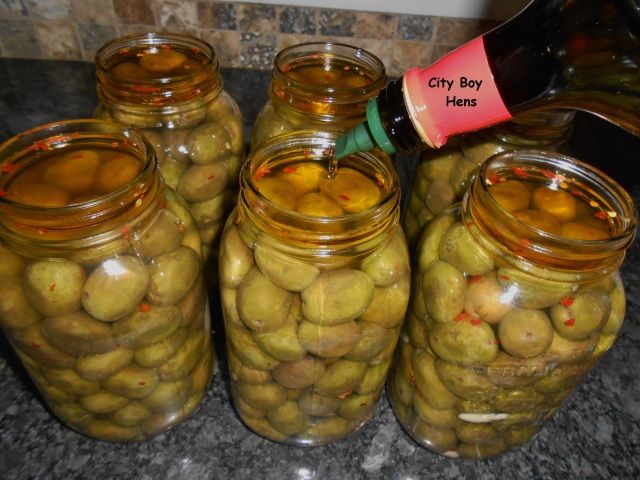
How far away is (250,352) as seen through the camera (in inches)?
21.0

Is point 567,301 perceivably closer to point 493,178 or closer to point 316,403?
point 493,178

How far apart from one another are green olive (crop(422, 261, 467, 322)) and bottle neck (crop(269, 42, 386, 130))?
20 centimetres

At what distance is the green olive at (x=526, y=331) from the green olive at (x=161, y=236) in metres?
0.33

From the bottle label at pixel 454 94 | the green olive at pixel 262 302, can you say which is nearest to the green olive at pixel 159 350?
the green olive at pixel 262 302

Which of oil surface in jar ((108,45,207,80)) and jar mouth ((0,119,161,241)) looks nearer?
jar mouth ((0,119,161,241))

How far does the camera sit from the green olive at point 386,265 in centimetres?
50

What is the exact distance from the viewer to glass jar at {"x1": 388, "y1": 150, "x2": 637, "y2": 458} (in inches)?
19.4

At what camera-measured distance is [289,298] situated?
0.49 meters

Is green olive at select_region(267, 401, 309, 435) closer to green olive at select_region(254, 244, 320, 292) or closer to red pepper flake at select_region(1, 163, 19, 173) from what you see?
green olive at select_region(254, 244, 320, 292)

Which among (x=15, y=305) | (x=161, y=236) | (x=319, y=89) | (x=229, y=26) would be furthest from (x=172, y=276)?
(x=229, y=26)

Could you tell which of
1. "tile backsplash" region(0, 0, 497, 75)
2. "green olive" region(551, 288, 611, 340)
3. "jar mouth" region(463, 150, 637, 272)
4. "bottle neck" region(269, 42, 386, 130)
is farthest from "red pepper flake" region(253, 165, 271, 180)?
"tile backsplash" region(0, 0, 497, 75)

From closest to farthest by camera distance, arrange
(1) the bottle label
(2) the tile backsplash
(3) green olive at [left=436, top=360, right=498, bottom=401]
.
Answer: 1. (1) the bottle label
2. (3) green olive at [left=436, top=360, right=498, bottom=401]
3. (2) the tile backsplash

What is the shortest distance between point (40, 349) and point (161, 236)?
0.16m

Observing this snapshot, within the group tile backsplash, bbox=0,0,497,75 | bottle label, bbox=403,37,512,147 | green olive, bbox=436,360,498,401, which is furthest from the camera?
tile backsplash, bbox=0,0,497,75
